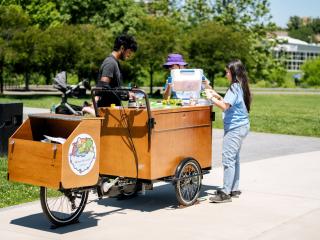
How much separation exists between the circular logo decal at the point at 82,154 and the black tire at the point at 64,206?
26 cm

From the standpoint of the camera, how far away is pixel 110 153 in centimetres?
742

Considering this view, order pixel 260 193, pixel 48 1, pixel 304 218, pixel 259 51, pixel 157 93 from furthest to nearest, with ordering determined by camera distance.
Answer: pixel 259 51
pixel 48 1
pixel 157 93
pixel 260 193
pixel 304 218

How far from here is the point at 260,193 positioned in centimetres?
868

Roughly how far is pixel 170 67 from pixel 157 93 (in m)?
33.6

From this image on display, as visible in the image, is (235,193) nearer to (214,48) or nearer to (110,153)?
(110,153)

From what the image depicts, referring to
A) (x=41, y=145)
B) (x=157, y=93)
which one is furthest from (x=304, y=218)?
(x=157, y=93)

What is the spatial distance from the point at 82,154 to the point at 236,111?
242 centimetres

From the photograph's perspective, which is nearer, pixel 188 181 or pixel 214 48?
pixel 188 181

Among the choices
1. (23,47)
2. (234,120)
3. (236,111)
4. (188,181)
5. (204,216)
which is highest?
(23,47)

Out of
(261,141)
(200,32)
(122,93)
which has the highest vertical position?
(200,32)

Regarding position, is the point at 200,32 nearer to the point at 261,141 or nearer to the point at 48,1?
the point at 48,1

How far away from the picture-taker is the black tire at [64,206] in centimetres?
656

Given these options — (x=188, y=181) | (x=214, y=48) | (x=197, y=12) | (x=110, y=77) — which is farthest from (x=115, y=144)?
(x=197, y=12)

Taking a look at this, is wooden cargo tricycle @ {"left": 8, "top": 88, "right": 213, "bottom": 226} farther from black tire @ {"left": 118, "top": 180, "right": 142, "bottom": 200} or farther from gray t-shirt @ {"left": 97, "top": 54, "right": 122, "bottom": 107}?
gray t-shirt @ {"left": 97, "top": 54, "right": 122, "bottom": 107}
